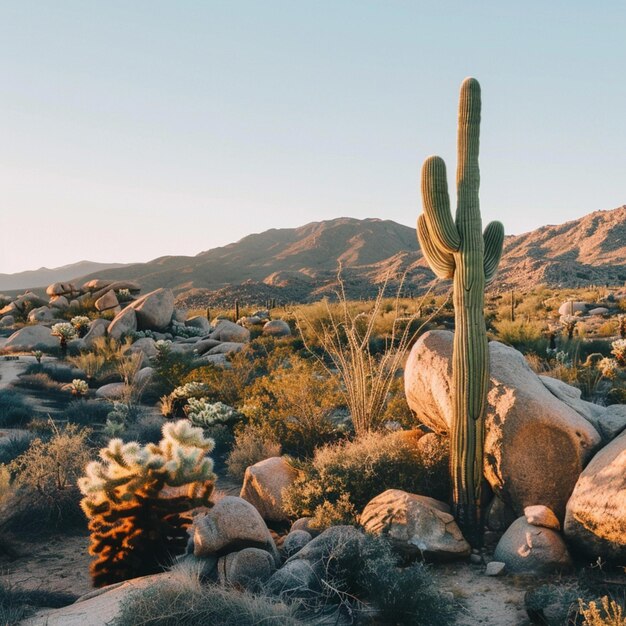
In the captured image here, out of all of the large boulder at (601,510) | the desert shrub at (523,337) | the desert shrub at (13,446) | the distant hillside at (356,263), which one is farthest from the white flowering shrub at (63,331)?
the large boulder at (601,510)

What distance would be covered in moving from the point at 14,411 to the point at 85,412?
3.79 ft

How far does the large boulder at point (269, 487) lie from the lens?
683 cm

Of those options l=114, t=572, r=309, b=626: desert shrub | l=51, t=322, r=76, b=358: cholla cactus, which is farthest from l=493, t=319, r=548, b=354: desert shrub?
l=51, t=322, r=76, b=358: cholla cactus

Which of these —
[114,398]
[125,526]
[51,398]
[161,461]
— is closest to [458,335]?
[161,461]

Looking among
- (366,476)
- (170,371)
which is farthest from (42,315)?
(366,476)

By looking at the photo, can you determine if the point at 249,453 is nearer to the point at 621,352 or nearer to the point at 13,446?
the point at 13,446

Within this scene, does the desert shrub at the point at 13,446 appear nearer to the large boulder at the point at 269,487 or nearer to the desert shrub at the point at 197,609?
the large boulder at the point at 269,487

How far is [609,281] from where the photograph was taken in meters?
43.1

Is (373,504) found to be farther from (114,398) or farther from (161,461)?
(114,398)

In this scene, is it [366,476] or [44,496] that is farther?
[44,496]

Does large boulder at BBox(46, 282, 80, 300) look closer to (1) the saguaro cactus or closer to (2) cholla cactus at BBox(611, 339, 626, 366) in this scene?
(2) cholla cactus at BBox(611, 339, 626, 366)

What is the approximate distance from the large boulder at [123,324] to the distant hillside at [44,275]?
162926 mm

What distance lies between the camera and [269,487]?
6.89 m

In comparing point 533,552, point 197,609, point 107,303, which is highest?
point 107,303
